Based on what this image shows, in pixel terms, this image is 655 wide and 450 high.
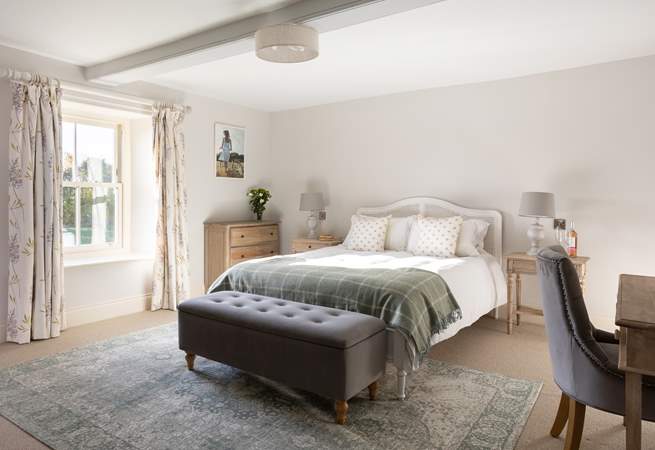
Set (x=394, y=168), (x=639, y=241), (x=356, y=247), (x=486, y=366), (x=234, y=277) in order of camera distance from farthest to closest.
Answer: (x=394, y=168), (x=356, y=247), (x=639, y=241), (x=234, y=277), (x=486, y=366)

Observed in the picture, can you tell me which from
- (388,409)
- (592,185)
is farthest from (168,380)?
(592,185)

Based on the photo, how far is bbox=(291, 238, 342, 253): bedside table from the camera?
519 cm

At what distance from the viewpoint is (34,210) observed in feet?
11.9

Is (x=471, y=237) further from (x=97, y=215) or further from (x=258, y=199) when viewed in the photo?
(x=97, y=215)

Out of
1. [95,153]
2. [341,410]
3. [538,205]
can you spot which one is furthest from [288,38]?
[95,153]

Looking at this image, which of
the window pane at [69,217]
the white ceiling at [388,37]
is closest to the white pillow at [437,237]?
the white ceiling at [388,37]

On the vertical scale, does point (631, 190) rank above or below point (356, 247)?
above

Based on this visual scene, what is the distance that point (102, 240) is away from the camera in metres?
Answer: 4.72

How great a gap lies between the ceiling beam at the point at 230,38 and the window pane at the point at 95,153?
0.71m

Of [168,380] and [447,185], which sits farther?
[447,185]

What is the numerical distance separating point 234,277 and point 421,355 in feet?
4.97

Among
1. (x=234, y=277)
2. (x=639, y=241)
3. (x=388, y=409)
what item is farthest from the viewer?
(x=639, y=241)

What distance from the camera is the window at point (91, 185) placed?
14.4 feet

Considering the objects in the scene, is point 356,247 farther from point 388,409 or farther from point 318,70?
point 388,409
